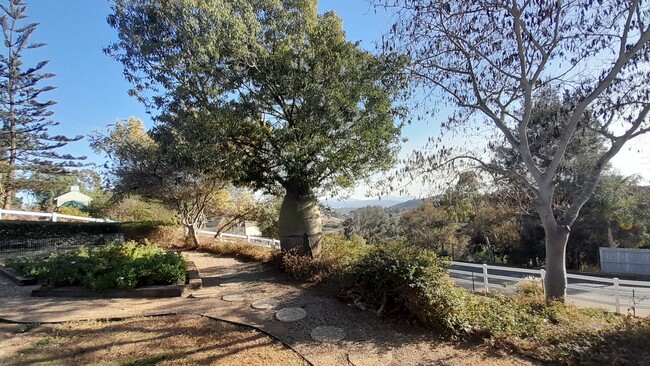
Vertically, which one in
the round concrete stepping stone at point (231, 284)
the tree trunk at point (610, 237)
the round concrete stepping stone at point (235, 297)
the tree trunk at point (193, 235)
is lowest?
the round concrete stepping stone at point (235, 297)

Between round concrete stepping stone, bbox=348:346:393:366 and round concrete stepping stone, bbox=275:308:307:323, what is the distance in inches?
45.6

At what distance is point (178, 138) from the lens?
719 centimetres

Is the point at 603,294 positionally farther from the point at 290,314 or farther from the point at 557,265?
the point at 290,314

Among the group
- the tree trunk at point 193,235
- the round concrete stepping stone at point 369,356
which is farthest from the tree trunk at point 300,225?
the tree trunk at point 193,235

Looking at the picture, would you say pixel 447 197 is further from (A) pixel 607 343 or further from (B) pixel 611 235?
(B) pixel 611 235

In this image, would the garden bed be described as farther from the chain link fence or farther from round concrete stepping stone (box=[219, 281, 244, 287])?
the chain link fence

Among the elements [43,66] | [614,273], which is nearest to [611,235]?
[614,273]

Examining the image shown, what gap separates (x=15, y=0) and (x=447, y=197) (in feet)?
105

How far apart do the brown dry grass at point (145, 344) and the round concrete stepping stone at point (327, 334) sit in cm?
48

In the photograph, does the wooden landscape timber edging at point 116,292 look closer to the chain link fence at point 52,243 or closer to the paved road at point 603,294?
the chain link fence at point 52,243

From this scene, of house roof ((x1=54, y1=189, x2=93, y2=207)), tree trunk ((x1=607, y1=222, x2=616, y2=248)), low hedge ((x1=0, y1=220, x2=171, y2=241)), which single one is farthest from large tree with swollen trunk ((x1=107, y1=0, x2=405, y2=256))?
house roof ((x1=54, y1=189, x2=93, y2=207))

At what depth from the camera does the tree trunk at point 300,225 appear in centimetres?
760

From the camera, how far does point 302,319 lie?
465cm

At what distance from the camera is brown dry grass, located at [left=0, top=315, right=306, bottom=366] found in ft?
11.6
